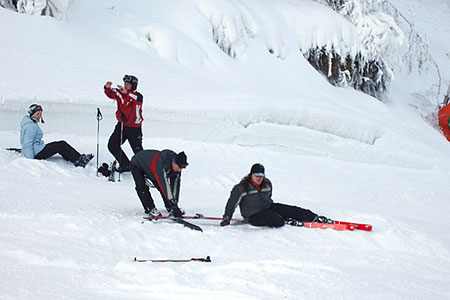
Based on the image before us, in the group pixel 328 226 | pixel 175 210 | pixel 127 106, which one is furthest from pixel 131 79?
pixel 328 226

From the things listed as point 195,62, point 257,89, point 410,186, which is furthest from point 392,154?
point 195,62

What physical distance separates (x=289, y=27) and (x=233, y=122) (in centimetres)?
555

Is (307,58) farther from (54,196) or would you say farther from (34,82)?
(54,196)

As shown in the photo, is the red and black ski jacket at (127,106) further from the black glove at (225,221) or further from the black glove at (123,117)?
the black glove at (225,221)

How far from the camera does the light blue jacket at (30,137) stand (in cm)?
830

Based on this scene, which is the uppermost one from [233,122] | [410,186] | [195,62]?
[195,62]

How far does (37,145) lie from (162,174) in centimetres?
309

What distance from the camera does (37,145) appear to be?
8438 millimetres

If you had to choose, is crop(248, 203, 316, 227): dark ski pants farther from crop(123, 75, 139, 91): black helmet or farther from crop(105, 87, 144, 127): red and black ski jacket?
crop(123, 75, 139, 91): black helmet

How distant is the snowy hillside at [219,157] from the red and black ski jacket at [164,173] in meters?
0.43

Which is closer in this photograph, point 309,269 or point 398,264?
point 309,269

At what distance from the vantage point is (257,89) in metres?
12.8

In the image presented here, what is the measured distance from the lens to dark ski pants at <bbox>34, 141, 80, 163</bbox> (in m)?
8.47

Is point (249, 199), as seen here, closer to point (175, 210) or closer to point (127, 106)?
point (175, 210)
